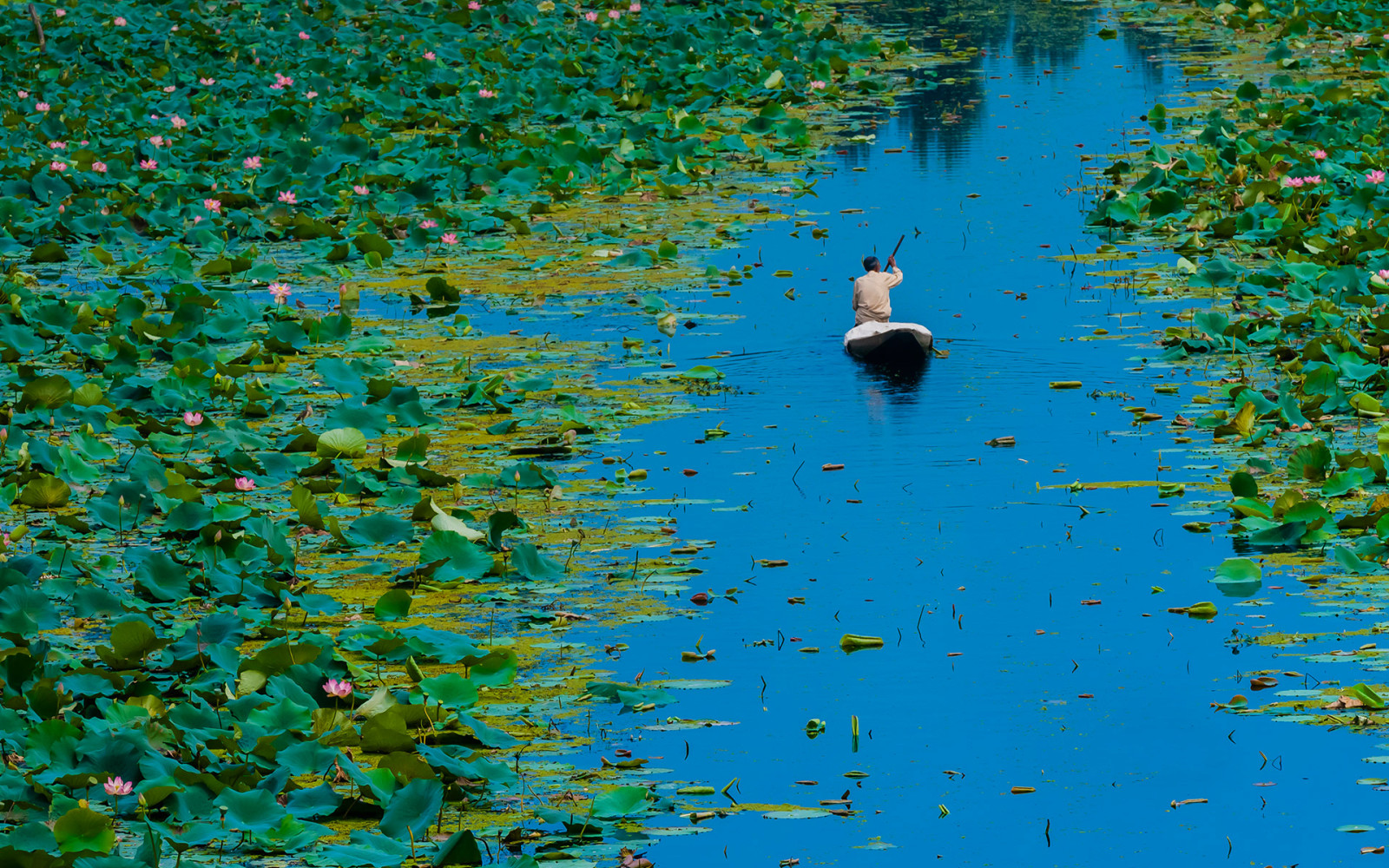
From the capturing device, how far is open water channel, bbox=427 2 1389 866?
16.7 ft

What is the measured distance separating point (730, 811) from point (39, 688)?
7.25 ft

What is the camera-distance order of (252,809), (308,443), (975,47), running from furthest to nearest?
(975,47), (308,443), (252,809)

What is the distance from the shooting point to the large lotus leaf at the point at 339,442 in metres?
8.11

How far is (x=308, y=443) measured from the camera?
834 cm

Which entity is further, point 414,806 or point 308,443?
point 308,443

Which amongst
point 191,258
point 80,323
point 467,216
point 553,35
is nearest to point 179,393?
point 80,323

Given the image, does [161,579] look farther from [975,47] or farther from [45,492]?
[975,47]

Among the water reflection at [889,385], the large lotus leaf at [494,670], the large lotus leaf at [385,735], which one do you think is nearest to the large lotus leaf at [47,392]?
the large lotus leaf at [494,670]

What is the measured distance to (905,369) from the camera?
992 centimetres

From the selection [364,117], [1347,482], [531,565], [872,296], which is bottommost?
[1347,482]

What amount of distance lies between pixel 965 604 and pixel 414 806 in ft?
8.63

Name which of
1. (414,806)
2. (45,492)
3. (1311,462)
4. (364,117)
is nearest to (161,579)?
(45,492)

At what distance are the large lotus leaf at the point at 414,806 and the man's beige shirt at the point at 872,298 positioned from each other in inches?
234

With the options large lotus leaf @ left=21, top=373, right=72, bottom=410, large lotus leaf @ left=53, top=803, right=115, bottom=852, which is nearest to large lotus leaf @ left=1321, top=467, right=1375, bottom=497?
large lotus leaf @ left=53, top=803, right=115, bottom=852
